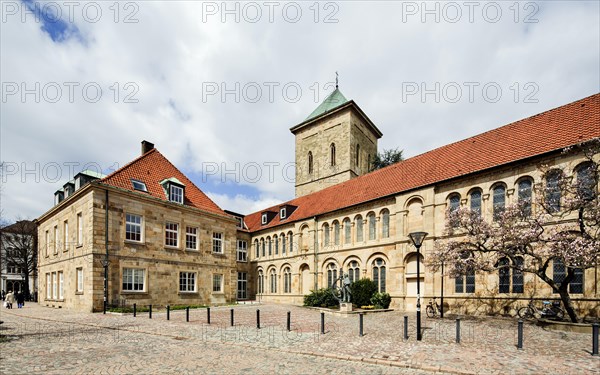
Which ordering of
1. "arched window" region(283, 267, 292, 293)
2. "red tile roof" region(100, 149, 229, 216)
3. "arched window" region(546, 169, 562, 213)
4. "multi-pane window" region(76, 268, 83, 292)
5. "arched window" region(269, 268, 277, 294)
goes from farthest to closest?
"arched window" region(269, 268, 277, 294), "arched window" region(283, 267, 292, 293), "red tile roof" region(100, 149, 229, 216), "multi-pane window" region(76, 268, 83, 292), "arched window" region(546, 169, 562, 213)

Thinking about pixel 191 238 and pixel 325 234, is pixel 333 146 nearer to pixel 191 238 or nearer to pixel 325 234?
pixel 325 234

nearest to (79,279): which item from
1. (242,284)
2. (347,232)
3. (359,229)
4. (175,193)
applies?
(175,193)

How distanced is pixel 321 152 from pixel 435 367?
3655 cm

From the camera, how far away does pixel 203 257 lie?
91.5 feet

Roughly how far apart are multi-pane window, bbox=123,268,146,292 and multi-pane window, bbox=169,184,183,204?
5670mm

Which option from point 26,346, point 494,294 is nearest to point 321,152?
point 494,294

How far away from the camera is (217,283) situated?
95.2 feet

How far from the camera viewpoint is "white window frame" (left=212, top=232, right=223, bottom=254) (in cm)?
2931

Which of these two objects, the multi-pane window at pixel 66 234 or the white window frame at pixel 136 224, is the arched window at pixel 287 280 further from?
the multi-pane window at pixel 66 234

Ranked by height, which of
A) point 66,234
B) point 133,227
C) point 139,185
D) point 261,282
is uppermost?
point 139,185

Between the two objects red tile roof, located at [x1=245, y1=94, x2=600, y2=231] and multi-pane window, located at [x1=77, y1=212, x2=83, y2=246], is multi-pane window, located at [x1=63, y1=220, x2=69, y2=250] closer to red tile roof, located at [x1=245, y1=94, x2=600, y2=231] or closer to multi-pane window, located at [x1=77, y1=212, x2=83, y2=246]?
multi-pane window, located at [x1=77, y1=212, x2=83, y2=246]

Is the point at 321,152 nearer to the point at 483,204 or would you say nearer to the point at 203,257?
the point at 203,257

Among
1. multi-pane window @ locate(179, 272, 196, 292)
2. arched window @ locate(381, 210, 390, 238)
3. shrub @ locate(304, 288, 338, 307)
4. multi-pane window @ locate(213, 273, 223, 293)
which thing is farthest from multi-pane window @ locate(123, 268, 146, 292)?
arched window @ locate(381, 210, 390, 238)

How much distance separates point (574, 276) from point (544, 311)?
241cm
